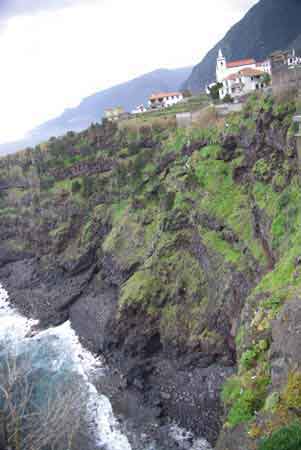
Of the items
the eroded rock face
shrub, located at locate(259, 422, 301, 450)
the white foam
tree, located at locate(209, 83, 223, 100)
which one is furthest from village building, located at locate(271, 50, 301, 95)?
tree, located at locate(209, 83, 223, 100)

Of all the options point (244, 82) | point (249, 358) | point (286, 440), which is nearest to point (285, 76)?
point (249, 358)

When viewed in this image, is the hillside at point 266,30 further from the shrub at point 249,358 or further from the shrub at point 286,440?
the shrub at point 286,440

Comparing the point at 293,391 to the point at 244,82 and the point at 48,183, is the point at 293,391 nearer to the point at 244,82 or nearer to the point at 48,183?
the point at 244,82

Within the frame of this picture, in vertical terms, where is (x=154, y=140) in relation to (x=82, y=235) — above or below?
above

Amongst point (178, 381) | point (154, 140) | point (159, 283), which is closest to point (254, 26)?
point (154, 140)

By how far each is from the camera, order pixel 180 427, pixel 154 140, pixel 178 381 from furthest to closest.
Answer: pixel 154 140
pixel 178 381
pixel 180 427

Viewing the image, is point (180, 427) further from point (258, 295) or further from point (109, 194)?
point (109, 194)
